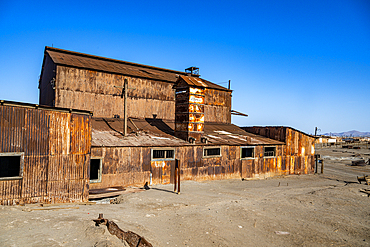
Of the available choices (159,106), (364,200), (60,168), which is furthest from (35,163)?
(364,200)

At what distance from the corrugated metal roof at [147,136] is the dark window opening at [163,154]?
1.44ft

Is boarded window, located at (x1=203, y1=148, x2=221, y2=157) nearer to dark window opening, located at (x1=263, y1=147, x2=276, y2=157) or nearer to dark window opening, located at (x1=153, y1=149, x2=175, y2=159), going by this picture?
dark window opening, located at (x1=153, y1=149, x2=175, y2=159)

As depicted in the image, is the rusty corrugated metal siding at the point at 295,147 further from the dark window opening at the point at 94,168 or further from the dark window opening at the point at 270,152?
the dark window opening at the point at 94,168

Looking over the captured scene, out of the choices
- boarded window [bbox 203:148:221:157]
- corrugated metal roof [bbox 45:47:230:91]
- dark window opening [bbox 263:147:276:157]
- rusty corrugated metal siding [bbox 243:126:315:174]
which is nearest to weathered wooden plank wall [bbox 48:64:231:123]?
corrugated metal roof [bbox 45:47:230:91]

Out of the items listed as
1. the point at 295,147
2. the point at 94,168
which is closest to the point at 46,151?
the point at 94,168

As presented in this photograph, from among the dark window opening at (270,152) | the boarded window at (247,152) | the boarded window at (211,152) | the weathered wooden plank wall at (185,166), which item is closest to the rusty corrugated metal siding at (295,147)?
the weathered wooden plank wall at (185,166)

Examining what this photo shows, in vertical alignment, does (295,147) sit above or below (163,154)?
above

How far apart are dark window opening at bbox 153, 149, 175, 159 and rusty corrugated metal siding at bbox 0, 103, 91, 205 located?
17.8ft

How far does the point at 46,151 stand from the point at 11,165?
4.86ft

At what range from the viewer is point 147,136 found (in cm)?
1900

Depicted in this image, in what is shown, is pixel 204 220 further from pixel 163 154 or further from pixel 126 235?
pixel 163 154

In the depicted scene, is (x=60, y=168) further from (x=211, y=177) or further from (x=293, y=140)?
(x=293, y=140)

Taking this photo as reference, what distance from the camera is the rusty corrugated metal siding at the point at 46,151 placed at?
34.0ft

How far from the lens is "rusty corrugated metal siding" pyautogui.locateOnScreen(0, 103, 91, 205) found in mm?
10352
